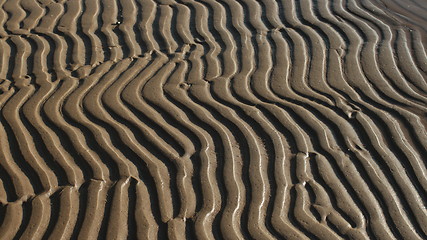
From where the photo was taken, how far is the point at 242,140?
16.1ft

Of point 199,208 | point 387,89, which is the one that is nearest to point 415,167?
point 387,89

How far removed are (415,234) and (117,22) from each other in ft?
13.5

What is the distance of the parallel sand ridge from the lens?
423 cm

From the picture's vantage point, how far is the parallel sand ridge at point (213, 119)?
4230mm

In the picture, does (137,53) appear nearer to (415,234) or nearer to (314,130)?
(314,130)

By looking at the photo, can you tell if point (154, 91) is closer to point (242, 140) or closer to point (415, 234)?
point (242, 140)

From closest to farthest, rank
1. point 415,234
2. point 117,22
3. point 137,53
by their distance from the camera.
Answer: point 415,234 < point 137,53 < point 117,22

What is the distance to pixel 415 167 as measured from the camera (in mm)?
4645

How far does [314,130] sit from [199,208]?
52.0 inches

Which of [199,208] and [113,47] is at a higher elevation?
[113,47]

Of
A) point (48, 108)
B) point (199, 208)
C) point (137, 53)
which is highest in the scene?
point (137, 53)

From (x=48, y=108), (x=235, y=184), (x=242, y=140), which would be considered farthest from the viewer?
(x=48, y=108)

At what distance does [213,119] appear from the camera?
5.18 meters

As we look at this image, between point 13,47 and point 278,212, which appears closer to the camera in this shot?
point 278,212
